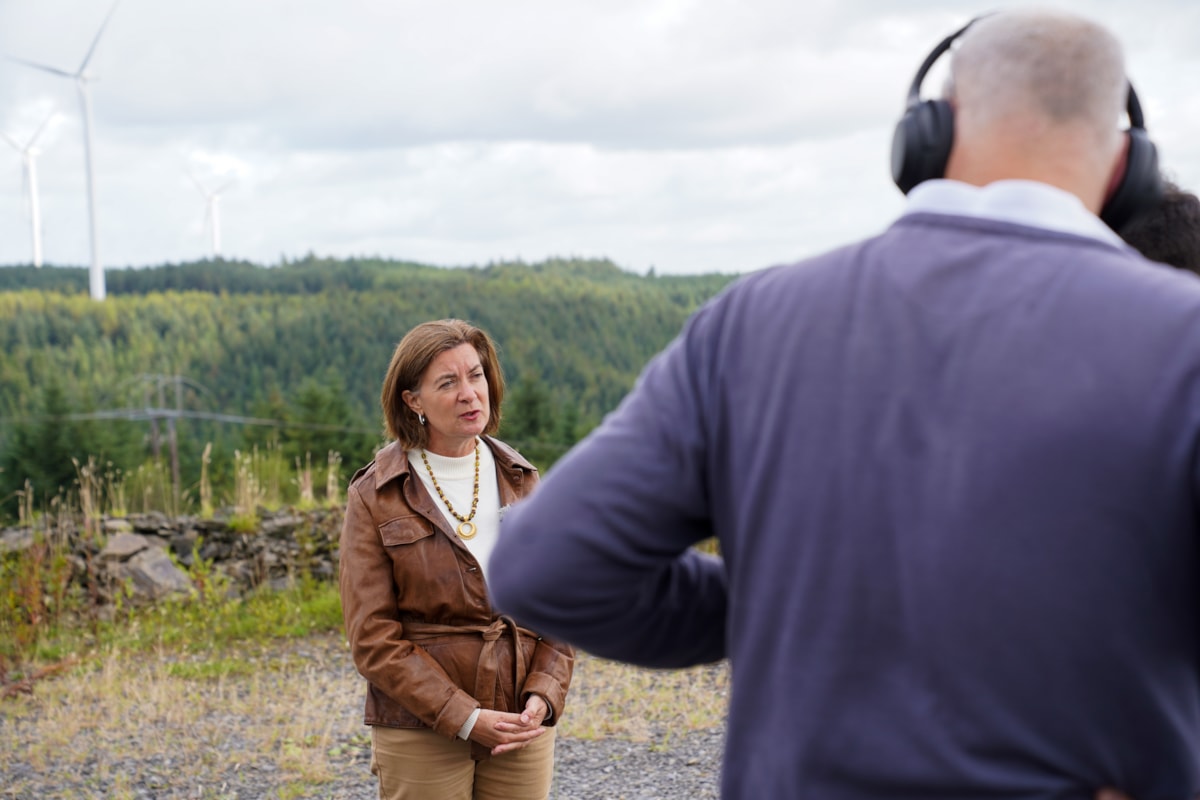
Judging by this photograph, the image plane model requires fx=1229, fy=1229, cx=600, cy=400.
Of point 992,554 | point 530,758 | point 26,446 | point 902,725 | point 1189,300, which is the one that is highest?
point 1189,300

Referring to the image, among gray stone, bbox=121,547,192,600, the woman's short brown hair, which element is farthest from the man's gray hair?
gray stone, bbox=121,547,192,600

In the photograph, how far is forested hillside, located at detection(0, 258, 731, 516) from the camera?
39.0 m

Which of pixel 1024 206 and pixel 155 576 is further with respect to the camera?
pixel 155 576

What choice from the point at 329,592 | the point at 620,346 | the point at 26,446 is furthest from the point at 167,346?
the point at 329,592

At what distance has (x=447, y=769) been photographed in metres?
3.33

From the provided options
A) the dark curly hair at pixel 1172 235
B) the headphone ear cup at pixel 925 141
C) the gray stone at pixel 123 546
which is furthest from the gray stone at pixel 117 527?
the headphone ear cup at pixel 925 141

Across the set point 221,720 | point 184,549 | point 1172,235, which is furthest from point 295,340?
point 1172,235

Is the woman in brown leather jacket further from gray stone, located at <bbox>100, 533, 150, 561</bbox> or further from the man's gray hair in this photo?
gray stone, located at <bbox>100, 533, 150, 561</bbox>

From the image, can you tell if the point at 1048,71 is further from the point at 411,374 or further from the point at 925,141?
the point at 411,374

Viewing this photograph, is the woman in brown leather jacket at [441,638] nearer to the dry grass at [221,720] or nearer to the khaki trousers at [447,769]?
the khaki trousers at [447,769]

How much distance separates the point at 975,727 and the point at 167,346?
259 feet

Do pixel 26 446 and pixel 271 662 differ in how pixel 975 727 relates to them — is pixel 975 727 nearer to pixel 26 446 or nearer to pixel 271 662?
pixel 271 662

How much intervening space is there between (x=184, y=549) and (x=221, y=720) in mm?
4585

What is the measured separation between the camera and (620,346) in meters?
91.5
